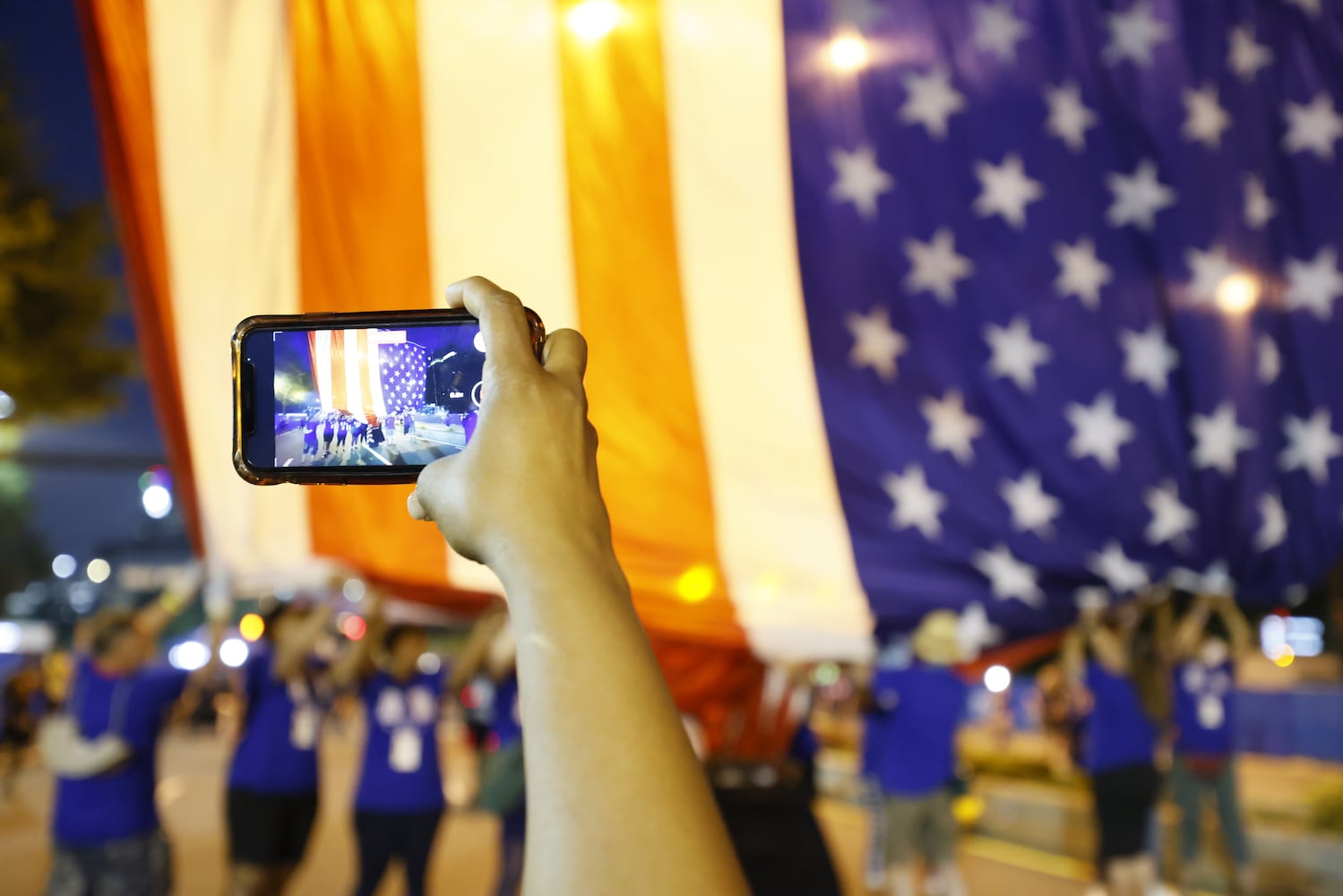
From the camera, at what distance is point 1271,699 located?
765 cm

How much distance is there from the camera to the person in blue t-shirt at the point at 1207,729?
4.48 metres

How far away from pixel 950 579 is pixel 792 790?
129 cm

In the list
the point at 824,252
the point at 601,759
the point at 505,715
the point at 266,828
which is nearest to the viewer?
the point at 601,759

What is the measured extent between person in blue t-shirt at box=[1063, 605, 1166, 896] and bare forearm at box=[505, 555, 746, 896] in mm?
4036

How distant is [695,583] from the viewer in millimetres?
3152

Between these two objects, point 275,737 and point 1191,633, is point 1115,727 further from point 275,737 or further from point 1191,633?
point 275,737

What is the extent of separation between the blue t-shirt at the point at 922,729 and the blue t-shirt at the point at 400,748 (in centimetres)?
198

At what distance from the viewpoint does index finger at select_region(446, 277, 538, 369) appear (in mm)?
556

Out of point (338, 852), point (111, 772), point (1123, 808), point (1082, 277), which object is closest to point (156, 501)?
point (338, 852)

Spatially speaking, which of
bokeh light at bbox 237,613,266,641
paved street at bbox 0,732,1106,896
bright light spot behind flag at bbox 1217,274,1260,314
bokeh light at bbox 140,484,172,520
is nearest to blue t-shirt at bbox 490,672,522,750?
bokeh light at bbox 237,613,266,641

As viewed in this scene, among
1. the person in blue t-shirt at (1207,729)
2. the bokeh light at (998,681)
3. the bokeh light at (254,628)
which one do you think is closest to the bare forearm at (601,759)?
the bokeh light at (254,628)

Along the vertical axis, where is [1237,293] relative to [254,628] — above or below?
above

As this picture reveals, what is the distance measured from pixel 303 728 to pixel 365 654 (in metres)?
→ 0.37

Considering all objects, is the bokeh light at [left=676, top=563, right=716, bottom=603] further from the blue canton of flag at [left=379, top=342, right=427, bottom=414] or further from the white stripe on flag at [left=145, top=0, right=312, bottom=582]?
the blue canton of flag at [left=379, top=342, right=427, bottom=414]
